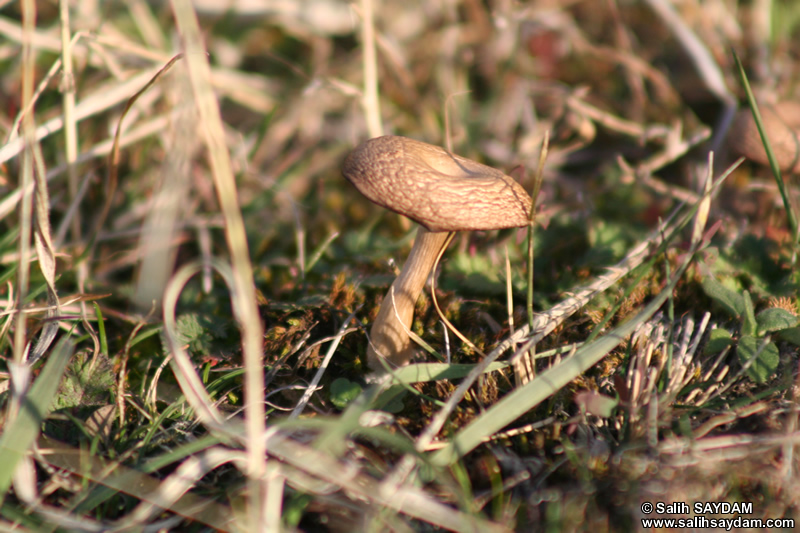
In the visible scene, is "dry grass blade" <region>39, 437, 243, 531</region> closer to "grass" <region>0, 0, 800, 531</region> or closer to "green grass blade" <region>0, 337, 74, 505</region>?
"grass" <region>0, 0, 800, 531</region>

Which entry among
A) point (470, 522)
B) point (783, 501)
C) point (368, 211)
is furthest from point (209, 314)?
point (783, 501)

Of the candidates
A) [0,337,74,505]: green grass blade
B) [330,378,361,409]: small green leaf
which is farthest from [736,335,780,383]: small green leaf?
[0,337,74,505]: green grass blade

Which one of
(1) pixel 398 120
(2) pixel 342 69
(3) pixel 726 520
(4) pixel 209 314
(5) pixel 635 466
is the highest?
(2) pixel 342 69

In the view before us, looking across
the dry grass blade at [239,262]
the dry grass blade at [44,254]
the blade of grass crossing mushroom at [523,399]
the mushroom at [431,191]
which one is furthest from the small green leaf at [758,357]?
the dry grass blade at [44,254]

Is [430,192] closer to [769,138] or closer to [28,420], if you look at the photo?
[28,420]

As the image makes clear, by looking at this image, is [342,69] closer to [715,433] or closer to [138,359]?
[138,359]

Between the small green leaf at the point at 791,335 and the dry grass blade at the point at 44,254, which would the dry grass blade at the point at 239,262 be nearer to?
the dry grass blade at the point at 44,254

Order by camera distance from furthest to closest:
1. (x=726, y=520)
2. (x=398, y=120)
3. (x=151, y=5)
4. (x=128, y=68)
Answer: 1. (x=151, y=5)
2. (x=398, y=120)
3. (x=128, y=68)
4. (x=726, y=520)
